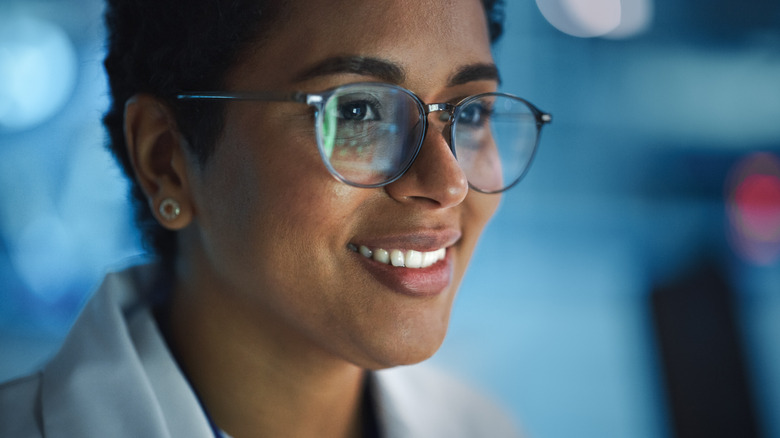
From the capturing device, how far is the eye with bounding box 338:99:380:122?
894mm

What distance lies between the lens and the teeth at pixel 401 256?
3.10 feet

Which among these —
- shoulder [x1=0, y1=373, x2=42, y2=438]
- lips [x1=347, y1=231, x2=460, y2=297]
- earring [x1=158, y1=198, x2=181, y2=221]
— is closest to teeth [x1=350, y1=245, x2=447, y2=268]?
lips [x1=347, y1=231, x2=460, y2=297]

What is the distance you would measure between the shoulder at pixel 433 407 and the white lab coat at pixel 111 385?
42cm

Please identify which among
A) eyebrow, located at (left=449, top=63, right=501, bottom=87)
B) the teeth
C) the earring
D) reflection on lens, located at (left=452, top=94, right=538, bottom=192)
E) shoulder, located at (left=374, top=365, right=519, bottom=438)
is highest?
eyebrow, located at (left=449, top=63, right=501, bottom=87)

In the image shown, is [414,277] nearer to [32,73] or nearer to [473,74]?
[473,74]

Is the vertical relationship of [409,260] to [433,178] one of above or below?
below

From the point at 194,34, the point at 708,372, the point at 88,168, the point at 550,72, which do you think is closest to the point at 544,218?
the point at 550,72

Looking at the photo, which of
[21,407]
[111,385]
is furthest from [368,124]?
[21,407]

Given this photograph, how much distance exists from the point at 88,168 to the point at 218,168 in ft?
3.73

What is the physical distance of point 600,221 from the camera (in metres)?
2.95

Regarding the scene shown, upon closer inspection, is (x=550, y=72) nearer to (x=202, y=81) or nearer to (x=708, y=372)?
(x=708, y=372)

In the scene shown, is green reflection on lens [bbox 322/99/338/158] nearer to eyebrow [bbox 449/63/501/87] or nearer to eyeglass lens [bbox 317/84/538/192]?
eyeglass lens [bbox 317/84/538/192]

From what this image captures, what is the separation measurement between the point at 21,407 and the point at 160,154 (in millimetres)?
496

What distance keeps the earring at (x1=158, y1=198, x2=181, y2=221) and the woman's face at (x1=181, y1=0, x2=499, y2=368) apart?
7 cm
